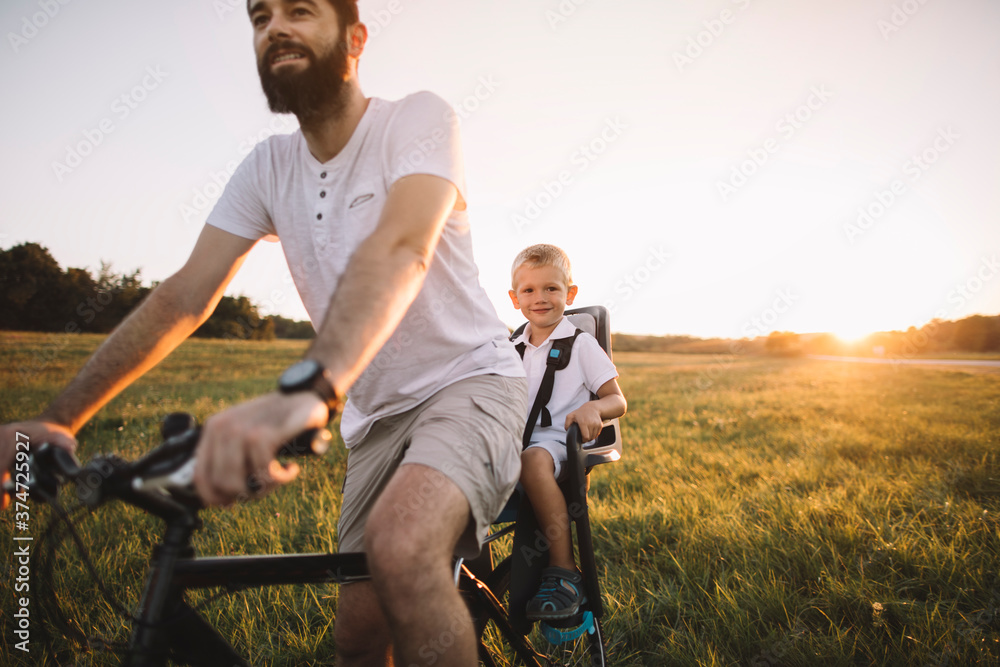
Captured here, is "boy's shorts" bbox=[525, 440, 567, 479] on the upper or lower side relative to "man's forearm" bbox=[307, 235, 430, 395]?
lower

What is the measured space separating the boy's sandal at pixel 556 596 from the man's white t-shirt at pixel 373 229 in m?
1.07

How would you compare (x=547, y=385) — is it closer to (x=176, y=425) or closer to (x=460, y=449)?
(x=460, y=449)

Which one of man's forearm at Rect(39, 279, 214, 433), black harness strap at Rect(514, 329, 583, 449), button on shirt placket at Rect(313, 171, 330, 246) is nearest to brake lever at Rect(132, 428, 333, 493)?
man's forearm at Rect(39, 279, 214, 433)

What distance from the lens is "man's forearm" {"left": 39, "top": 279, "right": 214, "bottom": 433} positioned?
1318 millimetres

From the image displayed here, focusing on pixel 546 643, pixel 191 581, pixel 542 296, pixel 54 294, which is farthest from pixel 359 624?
pixel 54 294

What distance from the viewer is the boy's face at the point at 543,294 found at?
3047 mm

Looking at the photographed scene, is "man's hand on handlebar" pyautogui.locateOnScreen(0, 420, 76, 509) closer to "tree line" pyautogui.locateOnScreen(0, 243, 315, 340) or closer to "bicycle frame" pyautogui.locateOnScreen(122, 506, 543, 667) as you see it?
"bicycle frame" pyautogui.locateOnScreen(122, 506, 543, 667)

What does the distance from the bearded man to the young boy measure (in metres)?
0.73

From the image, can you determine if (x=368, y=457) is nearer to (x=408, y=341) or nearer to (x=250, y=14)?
(x=408, y=341)

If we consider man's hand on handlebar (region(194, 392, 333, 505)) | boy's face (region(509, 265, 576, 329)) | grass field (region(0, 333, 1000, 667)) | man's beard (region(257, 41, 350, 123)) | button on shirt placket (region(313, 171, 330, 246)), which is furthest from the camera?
boy's face (region(509, 265, 576, 329))

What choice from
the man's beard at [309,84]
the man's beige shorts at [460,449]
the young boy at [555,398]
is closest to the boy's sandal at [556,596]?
the young boy at [555,398]

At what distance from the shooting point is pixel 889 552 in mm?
3213

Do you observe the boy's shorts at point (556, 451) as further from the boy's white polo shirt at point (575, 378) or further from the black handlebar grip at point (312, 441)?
the black handlebar grip at point (312, 441)

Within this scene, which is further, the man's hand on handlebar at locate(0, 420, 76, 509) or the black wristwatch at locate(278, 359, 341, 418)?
the man's hand on handlebar at locate(0, 420, 76, 509)
